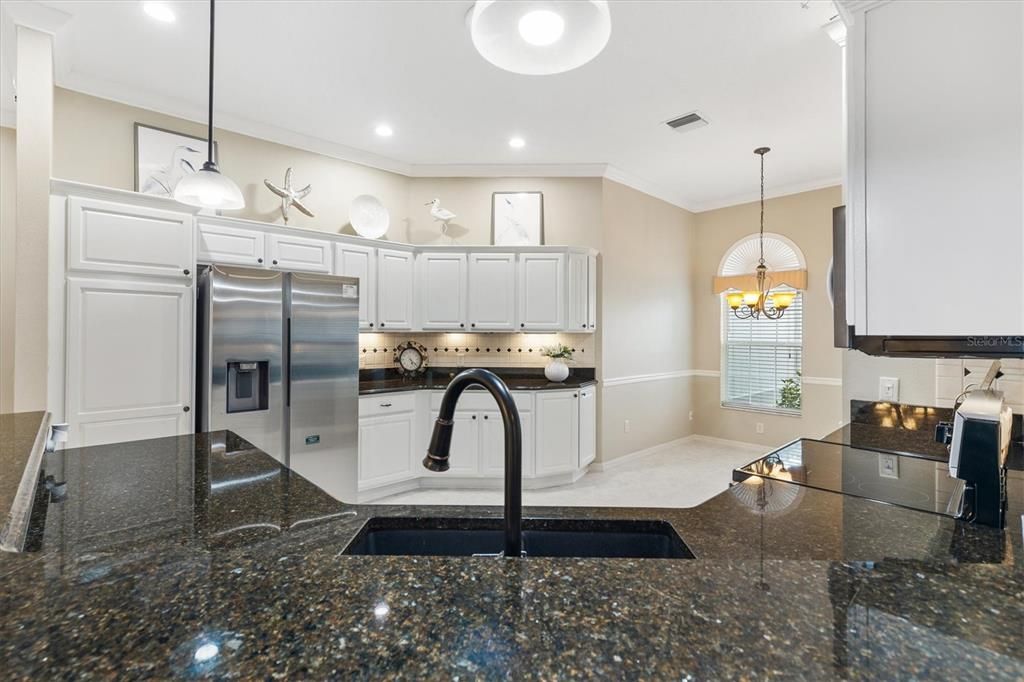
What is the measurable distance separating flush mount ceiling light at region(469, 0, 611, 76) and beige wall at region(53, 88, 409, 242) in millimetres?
3027

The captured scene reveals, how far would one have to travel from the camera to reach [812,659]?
0.42 m

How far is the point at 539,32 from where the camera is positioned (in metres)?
1.15

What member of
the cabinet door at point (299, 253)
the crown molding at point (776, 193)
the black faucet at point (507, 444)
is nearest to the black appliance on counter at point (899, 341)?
the black faucet at point (507, 444)

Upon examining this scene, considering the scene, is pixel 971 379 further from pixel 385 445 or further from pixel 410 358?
pixel 410 358

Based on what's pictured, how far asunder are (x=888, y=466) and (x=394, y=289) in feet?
11.5

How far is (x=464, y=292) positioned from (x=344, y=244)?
107 cm

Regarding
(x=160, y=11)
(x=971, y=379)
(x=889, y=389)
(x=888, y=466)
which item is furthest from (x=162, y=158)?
(x=971, y=379)

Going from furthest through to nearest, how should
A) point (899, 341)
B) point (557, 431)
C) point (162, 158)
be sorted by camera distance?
point (557, 431) < point (162, 158) < point (899, 341)

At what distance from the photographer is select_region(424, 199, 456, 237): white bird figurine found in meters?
4.38

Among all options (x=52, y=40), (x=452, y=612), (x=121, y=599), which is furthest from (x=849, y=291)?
(x=52, y=40)

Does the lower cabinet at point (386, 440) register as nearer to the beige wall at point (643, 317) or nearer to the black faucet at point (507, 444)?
the beige wall at point (643, 317)

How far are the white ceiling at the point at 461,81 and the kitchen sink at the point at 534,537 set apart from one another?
7.90 ft

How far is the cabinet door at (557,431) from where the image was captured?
4.00 meters

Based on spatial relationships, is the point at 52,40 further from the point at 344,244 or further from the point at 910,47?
the point at 910,47
